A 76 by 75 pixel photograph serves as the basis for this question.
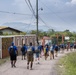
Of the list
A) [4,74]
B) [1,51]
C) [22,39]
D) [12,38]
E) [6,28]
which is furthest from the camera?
[6,28]

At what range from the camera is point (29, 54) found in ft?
66.6

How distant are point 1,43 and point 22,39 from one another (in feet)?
34.7

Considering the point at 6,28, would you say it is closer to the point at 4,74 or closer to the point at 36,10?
the point at 36,10

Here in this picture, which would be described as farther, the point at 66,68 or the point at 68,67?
the point at 68,67

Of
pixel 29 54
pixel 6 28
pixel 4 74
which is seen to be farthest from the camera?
pixel 6 28

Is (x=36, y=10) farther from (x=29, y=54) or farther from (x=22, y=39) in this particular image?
(x=29, y=54)

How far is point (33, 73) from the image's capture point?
18.5 metres

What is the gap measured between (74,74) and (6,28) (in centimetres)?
4437

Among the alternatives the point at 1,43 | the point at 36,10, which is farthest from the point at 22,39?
the point at 1,43

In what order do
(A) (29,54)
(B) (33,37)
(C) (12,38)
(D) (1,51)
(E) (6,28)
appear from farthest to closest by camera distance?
(E) (6,28) < (B) (33,37) < (C) (12,38) < (D) (1,51) < (A) (29,54)

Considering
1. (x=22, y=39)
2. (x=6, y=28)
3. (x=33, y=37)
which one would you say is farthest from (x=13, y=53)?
(x=6, y=28)

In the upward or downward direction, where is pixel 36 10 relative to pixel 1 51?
upward

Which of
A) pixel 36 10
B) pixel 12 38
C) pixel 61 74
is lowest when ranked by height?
pixel 61 74

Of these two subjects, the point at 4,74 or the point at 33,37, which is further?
the point at 33,37
